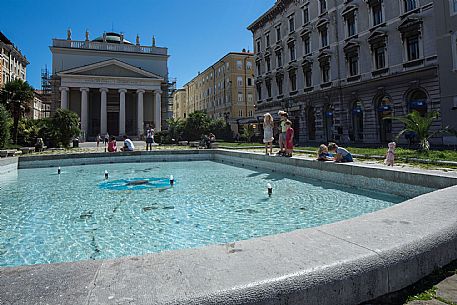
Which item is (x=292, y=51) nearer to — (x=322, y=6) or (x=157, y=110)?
(x=322, y=6)

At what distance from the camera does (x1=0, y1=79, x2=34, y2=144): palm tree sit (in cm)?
2662

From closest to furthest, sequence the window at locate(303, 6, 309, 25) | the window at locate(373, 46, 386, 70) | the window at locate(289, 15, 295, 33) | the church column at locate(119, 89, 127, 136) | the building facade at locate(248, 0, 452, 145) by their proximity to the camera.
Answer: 1. the building facade at locate(248, 0, 452, 145)
2. the window at locate(373, 46, 386, 70)
3. the window at locate(303, 6, 309, 25)
4. the window at locate(289, 15, 295, 33)
5. the church column at locate(119, 89, 127, 136)

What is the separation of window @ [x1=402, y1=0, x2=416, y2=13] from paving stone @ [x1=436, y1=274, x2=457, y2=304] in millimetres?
26796

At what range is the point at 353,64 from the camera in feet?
92.4

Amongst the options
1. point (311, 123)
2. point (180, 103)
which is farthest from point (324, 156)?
point (180, 103)

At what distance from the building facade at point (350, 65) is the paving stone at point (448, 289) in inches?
839

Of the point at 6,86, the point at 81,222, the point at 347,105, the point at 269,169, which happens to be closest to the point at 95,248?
the point at 81,222

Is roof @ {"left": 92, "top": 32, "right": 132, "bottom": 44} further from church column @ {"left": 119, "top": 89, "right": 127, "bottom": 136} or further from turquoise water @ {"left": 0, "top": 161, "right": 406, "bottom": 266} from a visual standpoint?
turquoise water @ {"left": 0, "top": 161, "right": 406, "bottom": 266}

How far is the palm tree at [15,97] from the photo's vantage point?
26625 mm

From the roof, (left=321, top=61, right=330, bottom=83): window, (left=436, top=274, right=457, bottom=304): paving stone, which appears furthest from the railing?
(left=436, top=274, right=457, bottom=304): paving stone

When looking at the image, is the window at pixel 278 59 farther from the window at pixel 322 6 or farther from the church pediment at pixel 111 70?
the church pediment at pixel 111 70

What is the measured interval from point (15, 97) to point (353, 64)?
32717 millimetres

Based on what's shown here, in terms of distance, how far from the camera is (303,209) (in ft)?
20.0

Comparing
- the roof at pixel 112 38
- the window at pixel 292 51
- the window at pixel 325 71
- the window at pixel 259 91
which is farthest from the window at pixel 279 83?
the roof at pixel 112 38
